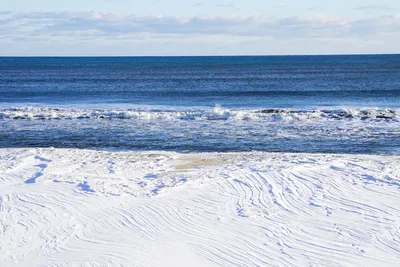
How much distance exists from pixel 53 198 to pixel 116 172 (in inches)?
113

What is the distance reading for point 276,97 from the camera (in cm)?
4753

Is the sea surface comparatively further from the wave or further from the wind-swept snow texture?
the wind-swept snow texture

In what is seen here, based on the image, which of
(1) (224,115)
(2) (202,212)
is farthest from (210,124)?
(2) (202,212)

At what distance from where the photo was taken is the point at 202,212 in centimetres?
1347

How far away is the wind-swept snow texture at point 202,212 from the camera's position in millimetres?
11188

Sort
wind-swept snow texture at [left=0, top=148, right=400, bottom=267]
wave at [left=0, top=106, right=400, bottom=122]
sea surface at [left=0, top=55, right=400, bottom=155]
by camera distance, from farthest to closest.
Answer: wave at [left=0, top=106, right=400, bottom=122]
sea surface at [left=0, top=55, right=400, bottom=155]
wind-swept snow texture at [left=0, top=148, right=400, bottom=267]

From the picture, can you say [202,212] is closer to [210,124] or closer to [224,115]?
[210,124]

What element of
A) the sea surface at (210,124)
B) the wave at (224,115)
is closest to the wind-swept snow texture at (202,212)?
the sea surface at (210,124)

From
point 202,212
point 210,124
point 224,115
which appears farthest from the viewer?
point 224,115

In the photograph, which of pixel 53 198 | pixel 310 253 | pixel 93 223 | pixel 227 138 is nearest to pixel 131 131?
pixel 227 138

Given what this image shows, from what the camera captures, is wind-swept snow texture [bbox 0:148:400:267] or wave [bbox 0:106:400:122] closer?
wind-swept snow texture [bbox 0:148:400:267]

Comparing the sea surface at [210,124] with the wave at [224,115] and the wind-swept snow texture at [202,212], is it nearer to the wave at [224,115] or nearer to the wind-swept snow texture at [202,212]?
the wave at [224,115]

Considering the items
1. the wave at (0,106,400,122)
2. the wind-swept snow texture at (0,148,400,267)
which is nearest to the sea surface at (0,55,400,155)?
the wave at (0,106,400,122)

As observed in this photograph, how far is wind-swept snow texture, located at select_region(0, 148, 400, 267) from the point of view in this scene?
1119 centimetres
